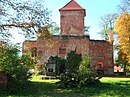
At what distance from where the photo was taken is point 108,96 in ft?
47.5

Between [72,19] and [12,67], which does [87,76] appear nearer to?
[12,67]

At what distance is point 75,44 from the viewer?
44.7 meters

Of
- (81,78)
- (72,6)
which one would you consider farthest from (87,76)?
(72,6)

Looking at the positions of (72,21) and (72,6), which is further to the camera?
(72,6)

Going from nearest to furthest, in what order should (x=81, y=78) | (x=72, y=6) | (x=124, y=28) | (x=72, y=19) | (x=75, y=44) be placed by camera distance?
(x=81, y=78)
(x=124, y=28)
(x=75, y=44)
(x=72, y=19)
(x=72, y=6)

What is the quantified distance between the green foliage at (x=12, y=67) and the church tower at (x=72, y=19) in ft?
103

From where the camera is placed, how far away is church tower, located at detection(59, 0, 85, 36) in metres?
49.5

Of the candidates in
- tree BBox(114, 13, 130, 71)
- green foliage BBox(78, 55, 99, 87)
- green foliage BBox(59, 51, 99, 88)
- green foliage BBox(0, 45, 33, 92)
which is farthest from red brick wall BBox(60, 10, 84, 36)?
green foliage BBox(0, 45, 33, 92)

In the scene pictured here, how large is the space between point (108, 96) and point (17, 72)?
620 centimetres

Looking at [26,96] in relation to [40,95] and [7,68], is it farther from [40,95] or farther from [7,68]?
[7,68]

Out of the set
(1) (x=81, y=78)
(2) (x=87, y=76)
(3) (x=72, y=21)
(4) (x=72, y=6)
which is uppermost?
(4) (x=72, y=6)

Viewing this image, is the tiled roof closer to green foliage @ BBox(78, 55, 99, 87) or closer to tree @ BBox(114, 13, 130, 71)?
tree @ BBox(114, 13, 130, 71)

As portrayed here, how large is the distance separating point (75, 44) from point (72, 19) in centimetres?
712

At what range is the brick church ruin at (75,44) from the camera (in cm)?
4453
